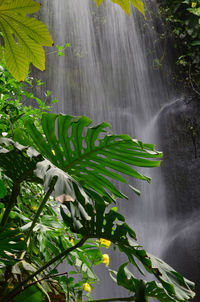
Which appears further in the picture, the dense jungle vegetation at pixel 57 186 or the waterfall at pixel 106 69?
the waterfall at pixel 106 69

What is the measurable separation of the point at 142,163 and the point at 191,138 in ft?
13.7

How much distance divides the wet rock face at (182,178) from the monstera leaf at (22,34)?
3.93 m

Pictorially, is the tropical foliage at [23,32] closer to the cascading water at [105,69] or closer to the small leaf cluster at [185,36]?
the small leaf cluster at [185,36]

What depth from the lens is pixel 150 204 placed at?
15.2 ft

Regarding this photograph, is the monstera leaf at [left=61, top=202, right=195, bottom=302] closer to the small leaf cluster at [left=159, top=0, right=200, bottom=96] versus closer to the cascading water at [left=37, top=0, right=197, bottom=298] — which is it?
the small leaf cluster at [left=159, top=0, right=200, bottom=96]

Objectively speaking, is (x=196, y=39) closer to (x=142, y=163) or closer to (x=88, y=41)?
(x=88, y=41)

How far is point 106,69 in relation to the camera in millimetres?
5539

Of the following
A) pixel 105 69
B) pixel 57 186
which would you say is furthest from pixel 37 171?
pixel 105 69

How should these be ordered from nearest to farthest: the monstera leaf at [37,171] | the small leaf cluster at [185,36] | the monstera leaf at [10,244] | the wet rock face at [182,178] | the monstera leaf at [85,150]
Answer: the monstera leaf at [37,171] < the monstera leaf at [10,244] < the monstera leaf at [85,150] < the wet rock face at [182,178] < the small leaf cluster at [185,36]

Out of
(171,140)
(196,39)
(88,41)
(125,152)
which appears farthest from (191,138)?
(125,152)

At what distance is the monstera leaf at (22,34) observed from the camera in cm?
50

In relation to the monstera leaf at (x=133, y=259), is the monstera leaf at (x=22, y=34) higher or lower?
higher

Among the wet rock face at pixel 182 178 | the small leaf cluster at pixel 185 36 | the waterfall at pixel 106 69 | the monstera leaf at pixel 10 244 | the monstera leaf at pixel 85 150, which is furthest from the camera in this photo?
the waterfall at pixel 106 69

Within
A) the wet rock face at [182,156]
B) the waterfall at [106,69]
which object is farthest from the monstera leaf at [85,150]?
the waterfall at [106,69]
